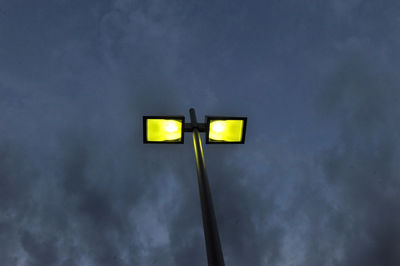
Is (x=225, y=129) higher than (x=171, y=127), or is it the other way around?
(x=171, y=127)

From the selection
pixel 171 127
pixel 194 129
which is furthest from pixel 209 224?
pixel 171 127

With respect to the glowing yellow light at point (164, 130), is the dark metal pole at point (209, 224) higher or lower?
lower

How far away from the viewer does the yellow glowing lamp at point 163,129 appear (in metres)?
5.46

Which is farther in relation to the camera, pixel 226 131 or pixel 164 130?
pixel 226 131

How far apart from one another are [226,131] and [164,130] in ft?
4.76

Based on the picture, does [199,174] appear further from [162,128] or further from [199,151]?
[162,128]

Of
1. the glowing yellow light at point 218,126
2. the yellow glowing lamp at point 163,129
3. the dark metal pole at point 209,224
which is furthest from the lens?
the glowing yellow light at point 218,126

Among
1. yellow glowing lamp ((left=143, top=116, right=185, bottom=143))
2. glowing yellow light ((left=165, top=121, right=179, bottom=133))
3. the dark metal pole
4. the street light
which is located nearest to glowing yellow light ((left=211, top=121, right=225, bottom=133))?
the street light

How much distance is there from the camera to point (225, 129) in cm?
584

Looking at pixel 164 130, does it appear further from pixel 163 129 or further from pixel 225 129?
pixel 225 129

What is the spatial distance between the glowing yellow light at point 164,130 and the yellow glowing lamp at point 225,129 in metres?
0.69

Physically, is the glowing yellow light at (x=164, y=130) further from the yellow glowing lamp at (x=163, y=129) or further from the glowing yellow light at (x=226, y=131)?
the glowing yellow light at (x=226, y=131)

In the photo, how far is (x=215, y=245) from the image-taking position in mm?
2857

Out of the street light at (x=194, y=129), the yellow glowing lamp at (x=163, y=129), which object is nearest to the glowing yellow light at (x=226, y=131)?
the street light at (x=194, y=129)
